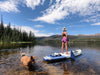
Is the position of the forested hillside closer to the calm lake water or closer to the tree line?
the tree line

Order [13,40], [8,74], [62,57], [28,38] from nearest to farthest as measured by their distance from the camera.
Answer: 1. [8,74]
2. [62,57]
3. [13,40]
4. [28,38]

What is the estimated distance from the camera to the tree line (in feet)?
227

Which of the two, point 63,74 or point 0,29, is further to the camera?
point 0,29

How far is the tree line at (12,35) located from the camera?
69181 millimetres

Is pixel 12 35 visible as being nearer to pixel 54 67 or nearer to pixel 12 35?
pixel 12 35

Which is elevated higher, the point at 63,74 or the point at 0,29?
the point at 0,29

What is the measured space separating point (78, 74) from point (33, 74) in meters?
4.35

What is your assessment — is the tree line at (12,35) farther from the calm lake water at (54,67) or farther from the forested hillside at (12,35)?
the calm lake water at (54,67)

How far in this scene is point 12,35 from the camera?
79438mm

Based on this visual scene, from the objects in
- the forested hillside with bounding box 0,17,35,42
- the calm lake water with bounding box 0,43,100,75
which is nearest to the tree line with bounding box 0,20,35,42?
the forested hillside with bounding box 0,17,35,42

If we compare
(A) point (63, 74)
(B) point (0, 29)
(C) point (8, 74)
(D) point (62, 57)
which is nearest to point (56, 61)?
(D) point (62, 57)

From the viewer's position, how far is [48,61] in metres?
10.2

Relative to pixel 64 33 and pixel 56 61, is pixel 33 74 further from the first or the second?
pixel 64 33

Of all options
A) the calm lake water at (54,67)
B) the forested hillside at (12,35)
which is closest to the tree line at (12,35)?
the forested hillside at (12,35)
